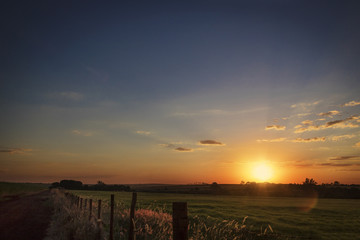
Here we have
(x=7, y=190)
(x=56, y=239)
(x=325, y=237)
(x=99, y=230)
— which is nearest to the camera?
(x=99, y=230)

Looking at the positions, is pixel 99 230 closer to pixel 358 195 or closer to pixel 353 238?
pixel 353 238

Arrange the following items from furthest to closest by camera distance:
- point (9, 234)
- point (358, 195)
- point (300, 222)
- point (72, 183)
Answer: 1. point (72, 183)
2. point (358, 195)
3. point (300, 222)
4. point (9, 234)

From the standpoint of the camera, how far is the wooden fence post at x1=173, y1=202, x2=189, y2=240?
127 inches

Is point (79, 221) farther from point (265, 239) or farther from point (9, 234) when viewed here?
point (265, 239)

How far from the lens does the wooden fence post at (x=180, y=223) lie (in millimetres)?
3232

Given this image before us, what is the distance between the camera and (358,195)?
67.9 meters

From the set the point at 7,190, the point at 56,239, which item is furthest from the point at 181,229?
the point at 7,190

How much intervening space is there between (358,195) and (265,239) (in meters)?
70.2

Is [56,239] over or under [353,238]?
over

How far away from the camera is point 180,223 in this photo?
10.7 ft

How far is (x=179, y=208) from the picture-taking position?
3.30 metres

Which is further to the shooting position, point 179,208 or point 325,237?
point 325,237

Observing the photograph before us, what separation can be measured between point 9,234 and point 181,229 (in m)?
13.8

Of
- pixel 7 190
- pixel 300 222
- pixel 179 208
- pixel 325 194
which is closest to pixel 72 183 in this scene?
pixel 7 190
